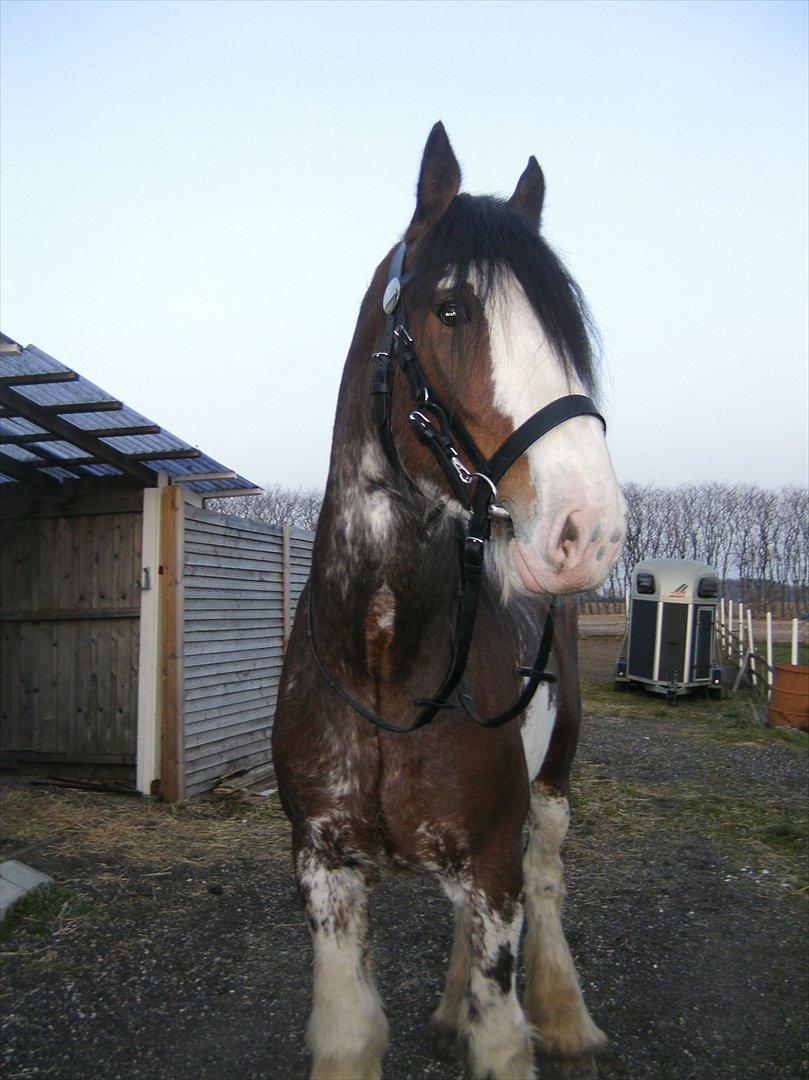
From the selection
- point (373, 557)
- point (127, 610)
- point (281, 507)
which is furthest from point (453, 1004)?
point (281, 507)

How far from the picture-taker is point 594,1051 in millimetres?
2764

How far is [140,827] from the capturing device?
5570mm

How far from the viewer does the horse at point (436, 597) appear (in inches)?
64.6

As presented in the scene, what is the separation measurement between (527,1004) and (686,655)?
38.9ft

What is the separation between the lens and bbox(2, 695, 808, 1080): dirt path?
9.39 ft

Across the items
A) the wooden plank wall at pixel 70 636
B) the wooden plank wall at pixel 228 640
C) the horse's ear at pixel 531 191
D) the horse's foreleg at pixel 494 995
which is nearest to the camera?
the horse's foreleg at pixel 494 995

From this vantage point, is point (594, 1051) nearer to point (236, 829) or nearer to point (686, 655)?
point (236, 829)

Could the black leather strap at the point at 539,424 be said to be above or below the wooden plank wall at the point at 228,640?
above

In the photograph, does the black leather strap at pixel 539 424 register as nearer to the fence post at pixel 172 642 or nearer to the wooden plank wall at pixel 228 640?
the fence post at pixel 172 642

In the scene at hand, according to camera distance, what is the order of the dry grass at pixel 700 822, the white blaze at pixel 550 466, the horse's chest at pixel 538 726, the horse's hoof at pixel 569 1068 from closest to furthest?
the white blaze at pixel 550 466, the horse's chest at pixel 538 726, the horse's hoof at pixel 569 1068, the dry grass at pixel 700 822

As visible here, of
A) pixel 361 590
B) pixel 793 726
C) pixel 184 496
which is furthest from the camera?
pixel 793 726

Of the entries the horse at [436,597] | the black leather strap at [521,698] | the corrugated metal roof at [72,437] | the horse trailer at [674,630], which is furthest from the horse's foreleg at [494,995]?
the horse trailer at [674,630]

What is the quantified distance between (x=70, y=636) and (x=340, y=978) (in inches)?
232

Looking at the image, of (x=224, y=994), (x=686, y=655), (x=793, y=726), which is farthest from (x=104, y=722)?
(x=686, y=655)
